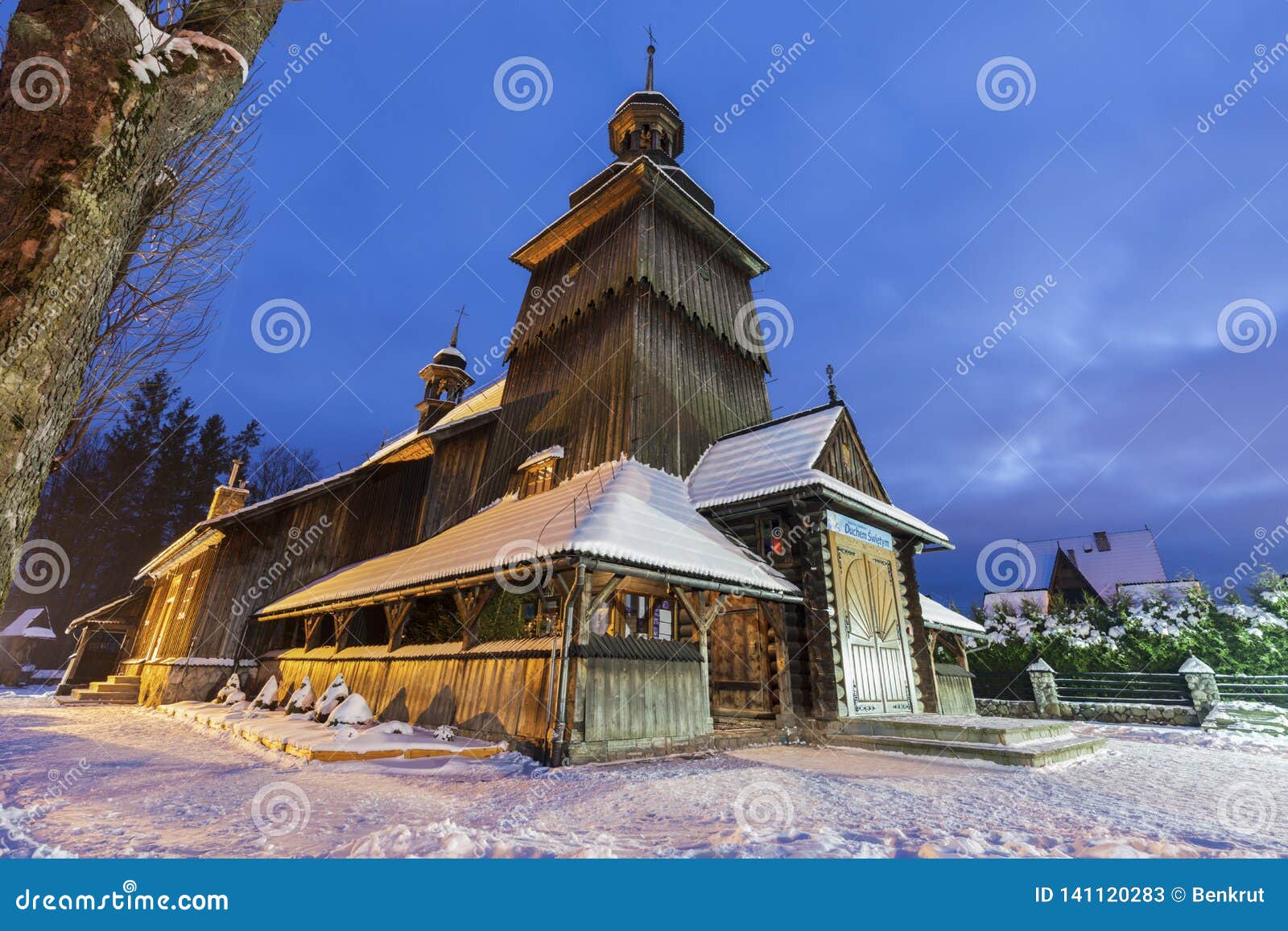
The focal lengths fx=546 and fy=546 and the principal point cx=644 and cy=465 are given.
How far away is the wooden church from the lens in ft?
27.6

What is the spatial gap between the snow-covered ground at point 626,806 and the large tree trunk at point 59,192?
8.80ft

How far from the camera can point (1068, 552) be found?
119 ft

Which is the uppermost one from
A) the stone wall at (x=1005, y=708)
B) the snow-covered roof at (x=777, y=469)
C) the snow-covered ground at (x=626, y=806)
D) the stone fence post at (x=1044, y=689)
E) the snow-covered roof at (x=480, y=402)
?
the snow-covered roof at (x=480, y=402)

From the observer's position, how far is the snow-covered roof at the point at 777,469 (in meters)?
11.1

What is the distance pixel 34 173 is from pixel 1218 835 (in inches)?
341

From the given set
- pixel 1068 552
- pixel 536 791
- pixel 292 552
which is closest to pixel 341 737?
pixel 536 791

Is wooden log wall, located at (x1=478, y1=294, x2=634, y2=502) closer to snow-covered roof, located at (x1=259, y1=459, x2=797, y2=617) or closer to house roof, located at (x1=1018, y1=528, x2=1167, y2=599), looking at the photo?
snow-covered roof, located at (x1=259, y1=459, x2=797, y2=617)

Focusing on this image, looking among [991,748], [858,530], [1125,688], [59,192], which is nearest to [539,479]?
[858,530]

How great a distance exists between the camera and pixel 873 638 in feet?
38.4

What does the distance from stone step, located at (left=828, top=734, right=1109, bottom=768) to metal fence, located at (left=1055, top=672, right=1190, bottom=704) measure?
8.90 m

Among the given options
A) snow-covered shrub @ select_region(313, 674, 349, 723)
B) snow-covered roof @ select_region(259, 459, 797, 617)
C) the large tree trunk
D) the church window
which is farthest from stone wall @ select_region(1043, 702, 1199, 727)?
the large tree trunk

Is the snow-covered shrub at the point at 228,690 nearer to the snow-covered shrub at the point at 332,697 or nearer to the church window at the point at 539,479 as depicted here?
the snow-covered shrub at the point at 332,697

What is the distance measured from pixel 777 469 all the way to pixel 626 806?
7965 mm

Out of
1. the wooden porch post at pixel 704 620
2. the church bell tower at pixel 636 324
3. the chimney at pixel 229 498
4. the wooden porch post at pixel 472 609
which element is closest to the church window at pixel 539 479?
the church bell tower at pixel 636 324
